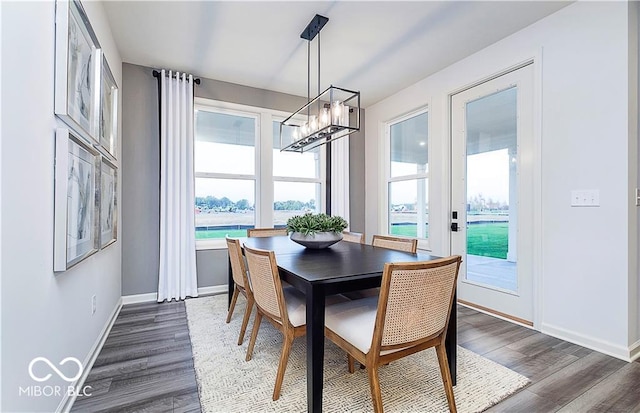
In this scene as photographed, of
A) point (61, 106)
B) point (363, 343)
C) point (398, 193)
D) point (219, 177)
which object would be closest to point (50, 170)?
point (61, 106)

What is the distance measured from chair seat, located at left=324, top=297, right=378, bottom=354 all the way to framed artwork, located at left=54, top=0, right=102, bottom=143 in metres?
1.72

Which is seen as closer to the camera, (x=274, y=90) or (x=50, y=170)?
(x=50, y=170)

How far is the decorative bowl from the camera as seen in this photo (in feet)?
7.55

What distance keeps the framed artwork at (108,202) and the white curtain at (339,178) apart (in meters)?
2.72

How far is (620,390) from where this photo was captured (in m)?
1.74

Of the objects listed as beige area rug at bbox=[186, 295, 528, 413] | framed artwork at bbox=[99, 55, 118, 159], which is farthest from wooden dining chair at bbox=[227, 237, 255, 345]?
framed artwork at bbox=[99, 55, 118, 159]

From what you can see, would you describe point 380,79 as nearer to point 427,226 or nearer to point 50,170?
point 427,226

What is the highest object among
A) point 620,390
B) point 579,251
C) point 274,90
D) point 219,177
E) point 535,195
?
point 274,90

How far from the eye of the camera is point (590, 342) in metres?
2.26

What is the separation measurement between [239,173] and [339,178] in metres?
1.47

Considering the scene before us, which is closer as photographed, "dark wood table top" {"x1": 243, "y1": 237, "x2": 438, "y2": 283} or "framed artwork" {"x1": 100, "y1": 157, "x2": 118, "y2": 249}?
"dark wood table top" {"x1": 243, "y1": 237, "x2": 438, "y2": 283}

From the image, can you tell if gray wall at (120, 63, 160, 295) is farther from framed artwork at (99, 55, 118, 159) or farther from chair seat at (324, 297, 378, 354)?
chair seat at (324, 297, 378, 354)

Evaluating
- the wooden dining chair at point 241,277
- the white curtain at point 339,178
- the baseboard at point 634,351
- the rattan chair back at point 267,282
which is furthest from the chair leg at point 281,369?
the white curtain at point 339,178

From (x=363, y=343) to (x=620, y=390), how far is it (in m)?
1.62
